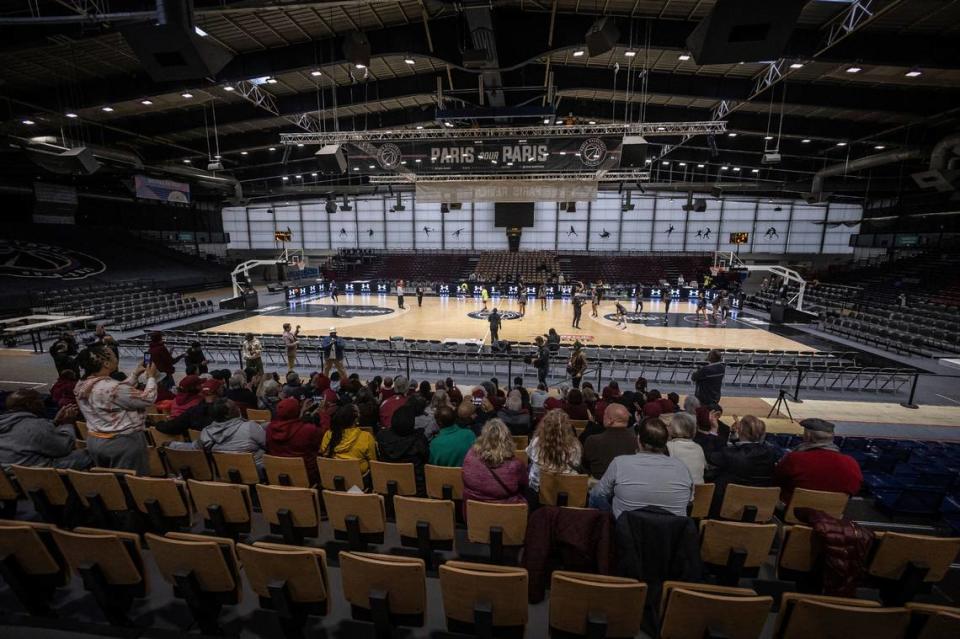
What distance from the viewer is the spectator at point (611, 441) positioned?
3902mm

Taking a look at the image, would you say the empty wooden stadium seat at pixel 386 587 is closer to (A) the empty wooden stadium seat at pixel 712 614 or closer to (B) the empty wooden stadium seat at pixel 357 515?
(B) the empty wooden stadium seat at pixel 357 515

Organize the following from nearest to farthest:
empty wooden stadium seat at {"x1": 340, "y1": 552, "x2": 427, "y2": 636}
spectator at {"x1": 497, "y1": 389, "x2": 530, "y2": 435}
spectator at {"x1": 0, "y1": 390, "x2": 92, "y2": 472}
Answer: empty wooden stadium seat at {"x1": 340, "y1": 552, "x2": 427, "y2": 636} → spectator at {"x1": 0, "y1": 390, "x2": 92, "y2": 472} → spectator at {"x1": 497, "y1": 389, "x2": 530, "y2": 435}

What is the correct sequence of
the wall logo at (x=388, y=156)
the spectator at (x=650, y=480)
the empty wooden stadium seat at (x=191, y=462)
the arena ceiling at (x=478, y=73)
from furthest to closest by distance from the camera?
1. the wall logo at (x=388, y=156)
2. the arena ceiling at (x=478, y=73)
3. the empty wooden stadium seat at (x=191, y=462)
4. the spectator at (x=650, y=480)

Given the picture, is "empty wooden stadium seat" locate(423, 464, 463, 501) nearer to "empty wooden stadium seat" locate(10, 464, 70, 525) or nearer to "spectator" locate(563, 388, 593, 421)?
"spectator" locate(563, 388, 593, 421)

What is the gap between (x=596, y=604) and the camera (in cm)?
232

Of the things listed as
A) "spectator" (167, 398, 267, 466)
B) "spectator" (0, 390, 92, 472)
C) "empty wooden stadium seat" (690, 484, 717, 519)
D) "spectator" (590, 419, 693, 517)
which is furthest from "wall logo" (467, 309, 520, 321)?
"spectator" (590, 419, 693, 517)

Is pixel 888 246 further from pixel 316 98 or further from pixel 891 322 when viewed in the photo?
pixel 316 98

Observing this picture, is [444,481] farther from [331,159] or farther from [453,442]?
[331,159]

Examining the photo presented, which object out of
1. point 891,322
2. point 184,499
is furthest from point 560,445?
point 891,322

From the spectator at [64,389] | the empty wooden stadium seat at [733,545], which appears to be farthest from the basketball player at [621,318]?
the spectator at [64,389]

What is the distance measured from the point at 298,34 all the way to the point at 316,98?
431 centimetres

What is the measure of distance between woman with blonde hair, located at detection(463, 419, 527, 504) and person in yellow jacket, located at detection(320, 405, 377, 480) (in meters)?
1.35

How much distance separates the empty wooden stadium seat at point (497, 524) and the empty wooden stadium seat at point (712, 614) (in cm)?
113

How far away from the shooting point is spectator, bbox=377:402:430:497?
4039 millimetres
